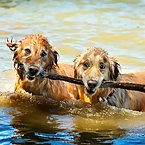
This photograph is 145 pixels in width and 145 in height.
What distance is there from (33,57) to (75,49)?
13.4ft

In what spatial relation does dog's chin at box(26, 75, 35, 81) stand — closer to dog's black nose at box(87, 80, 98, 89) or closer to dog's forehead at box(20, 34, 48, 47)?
dog's forehead at box(20, 34, 48, 47)

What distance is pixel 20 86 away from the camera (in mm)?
8820

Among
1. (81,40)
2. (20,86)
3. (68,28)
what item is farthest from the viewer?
(68,28)

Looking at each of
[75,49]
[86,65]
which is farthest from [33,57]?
[75,49]

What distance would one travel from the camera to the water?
7.33m

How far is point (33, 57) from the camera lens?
8.35 m

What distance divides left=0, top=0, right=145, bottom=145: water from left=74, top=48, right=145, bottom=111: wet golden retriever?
→ 7.7 inches

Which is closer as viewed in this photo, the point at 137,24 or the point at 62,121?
the point at 62,121

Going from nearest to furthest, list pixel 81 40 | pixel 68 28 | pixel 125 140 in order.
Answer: pixel 125 140, pixel 81 40, pixel 68 28

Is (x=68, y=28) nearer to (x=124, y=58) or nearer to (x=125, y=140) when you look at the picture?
(x=124, y=58)

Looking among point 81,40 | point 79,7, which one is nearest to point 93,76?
point 81,40

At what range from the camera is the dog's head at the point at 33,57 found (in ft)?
27.1

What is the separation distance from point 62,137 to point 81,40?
646cm

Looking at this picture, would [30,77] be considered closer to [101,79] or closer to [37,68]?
[37,68]
